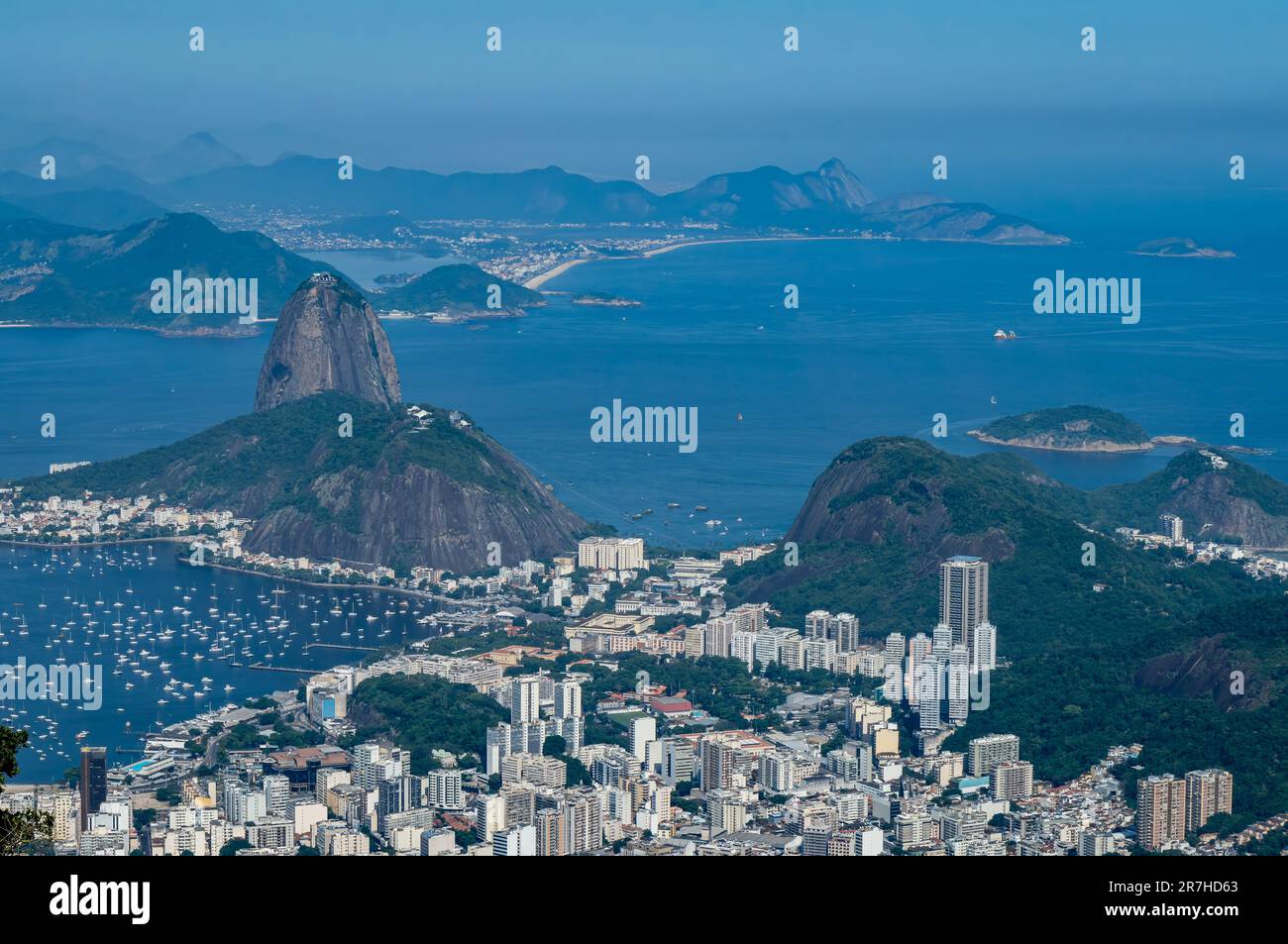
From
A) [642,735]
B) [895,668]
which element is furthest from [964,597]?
[642,735]

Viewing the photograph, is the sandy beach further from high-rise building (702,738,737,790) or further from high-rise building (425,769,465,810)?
high-rise building (425,769,465,810)

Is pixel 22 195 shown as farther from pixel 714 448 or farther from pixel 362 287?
pixel 714 448


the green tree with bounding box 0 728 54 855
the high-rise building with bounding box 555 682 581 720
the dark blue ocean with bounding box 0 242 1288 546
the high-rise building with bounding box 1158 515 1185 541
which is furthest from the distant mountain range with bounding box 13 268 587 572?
the green tree with bounding box 0 728 54 855

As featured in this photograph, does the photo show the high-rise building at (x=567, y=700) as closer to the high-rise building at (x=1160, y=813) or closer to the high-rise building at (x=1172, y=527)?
the high-rise building at (x=1160, y=813)

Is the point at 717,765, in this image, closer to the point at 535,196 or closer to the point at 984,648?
the point at 984,648

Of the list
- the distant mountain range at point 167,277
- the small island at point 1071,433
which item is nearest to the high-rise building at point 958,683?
the small island at point 1071,433
